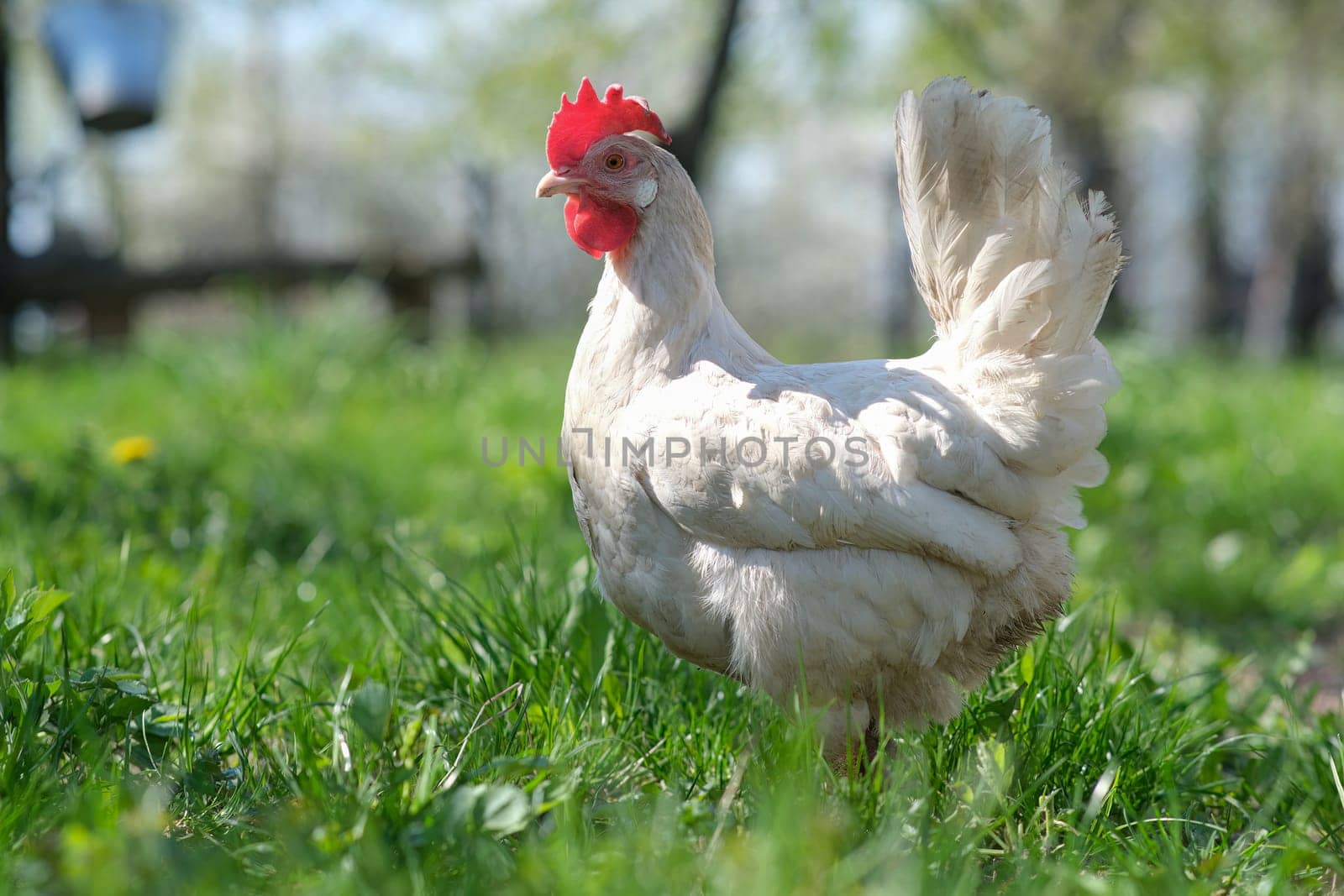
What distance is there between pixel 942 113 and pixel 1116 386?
2.35ft

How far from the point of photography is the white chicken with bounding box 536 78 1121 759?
2.14 m

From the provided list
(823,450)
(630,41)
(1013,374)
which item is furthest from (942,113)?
(630,41)

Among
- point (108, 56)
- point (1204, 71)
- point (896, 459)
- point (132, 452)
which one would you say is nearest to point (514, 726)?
point (896, 459)

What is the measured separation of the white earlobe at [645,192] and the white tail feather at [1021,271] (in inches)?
23.4

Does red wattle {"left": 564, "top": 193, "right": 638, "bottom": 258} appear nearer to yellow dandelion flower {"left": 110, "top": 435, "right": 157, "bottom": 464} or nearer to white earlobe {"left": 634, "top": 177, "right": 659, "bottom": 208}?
white earlobe {"left": 634, "top": 177, "right": 659, "bottom": 208}

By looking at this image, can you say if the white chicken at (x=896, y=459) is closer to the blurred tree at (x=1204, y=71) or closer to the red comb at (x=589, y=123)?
the red comb at (x=589, y=123)

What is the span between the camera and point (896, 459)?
213 cm

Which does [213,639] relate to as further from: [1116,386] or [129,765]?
[1116,386]

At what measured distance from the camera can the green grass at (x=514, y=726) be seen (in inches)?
67.4

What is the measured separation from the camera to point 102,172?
38.0 ft

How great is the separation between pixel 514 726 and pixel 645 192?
1.30m

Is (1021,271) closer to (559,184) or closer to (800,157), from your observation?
(559,184)

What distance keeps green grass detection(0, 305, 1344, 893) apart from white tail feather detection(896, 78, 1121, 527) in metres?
0.67

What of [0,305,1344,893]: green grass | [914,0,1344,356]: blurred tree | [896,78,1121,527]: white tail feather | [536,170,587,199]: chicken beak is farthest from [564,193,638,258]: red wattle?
[914,0,1344,356]: blurred tree
